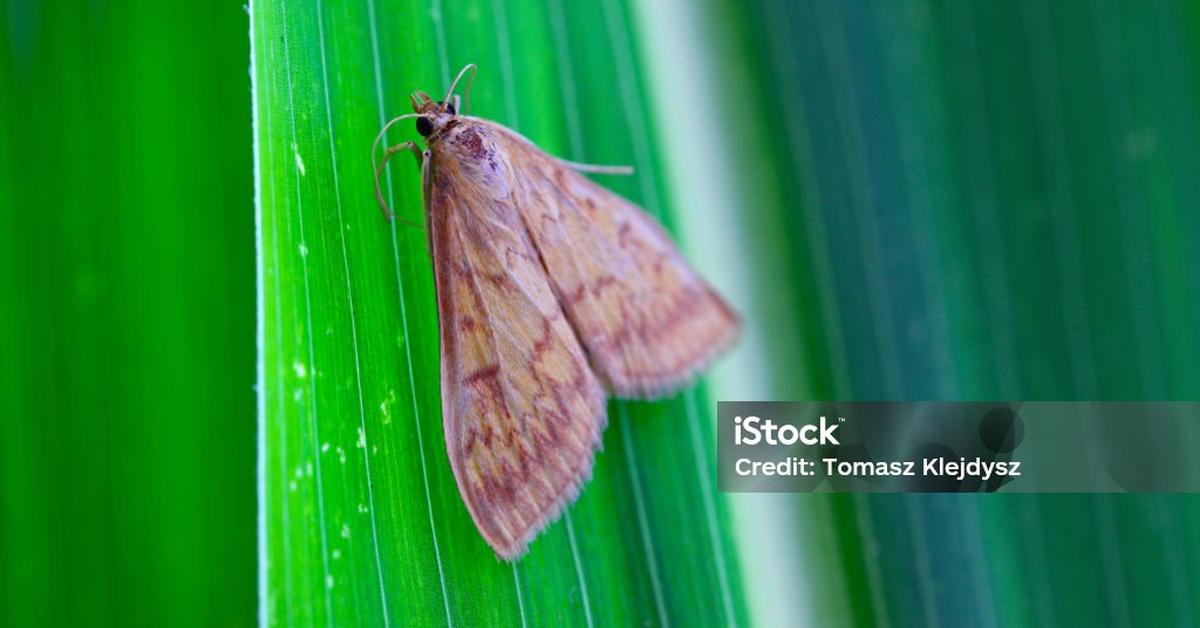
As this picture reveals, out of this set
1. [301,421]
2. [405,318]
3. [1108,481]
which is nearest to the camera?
[301,421]

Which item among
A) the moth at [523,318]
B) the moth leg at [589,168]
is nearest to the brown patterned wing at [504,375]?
the moth at [523,318]

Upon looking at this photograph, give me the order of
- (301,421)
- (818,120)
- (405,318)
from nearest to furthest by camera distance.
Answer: (301,421) < (405,318) < (818,120)

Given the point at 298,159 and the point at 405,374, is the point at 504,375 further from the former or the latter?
the point at 298,159

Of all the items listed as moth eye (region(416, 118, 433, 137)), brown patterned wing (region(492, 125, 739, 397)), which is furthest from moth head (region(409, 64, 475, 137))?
brown patterned wing (region(492, 125, 739, 397))

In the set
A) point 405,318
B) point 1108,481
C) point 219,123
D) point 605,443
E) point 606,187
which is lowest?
point 1108,481

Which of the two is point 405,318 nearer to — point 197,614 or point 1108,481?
point 197,614

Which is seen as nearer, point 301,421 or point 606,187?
point 301,421

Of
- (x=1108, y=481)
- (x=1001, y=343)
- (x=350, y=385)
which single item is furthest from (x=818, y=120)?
(x=350, y=385)

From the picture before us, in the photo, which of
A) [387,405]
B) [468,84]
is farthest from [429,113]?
[387,405]

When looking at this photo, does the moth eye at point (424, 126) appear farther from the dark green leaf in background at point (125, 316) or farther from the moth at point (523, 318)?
the dark green leaf in background at point (125, 316)

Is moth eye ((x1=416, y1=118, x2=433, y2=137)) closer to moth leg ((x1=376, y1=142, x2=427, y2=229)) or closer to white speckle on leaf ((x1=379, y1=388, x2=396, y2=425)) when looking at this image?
moth leg ((x1=376, y1=142, x2=427, y2=229))
